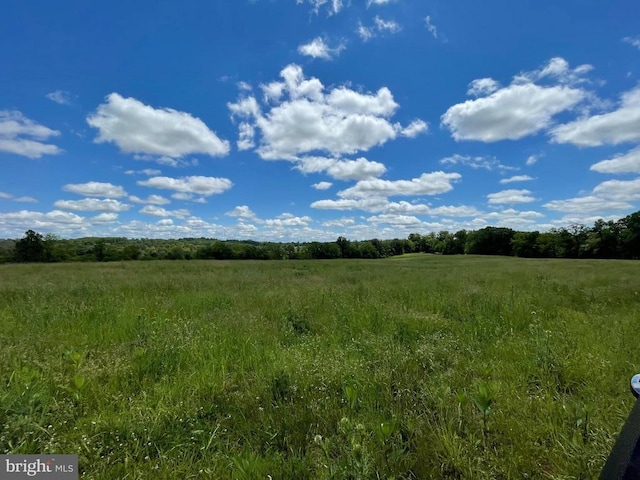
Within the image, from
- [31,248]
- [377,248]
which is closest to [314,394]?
[31,248]

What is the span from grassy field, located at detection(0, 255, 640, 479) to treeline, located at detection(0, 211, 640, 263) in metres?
68.3

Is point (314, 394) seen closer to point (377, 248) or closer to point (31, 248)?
point (31, 248)

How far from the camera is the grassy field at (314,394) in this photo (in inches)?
96.4

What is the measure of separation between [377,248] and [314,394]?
109 metres

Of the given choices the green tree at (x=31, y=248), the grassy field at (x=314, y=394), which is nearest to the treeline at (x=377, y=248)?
the green tree at (x=31, y=248)

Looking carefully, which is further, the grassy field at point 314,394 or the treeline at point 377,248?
the treeline at point 377,248

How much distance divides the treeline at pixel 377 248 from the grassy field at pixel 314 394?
68275 mm

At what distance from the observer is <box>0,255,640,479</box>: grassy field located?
2.45 metres

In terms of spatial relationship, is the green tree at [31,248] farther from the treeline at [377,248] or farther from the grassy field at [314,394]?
the grassy field at [314,394]

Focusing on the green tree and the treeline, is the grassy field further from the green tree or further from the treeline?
the green tree

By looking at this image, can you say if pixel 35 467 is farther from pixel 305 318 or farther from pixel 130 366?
pixel 305 318

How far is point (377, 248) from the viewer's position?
361 ft

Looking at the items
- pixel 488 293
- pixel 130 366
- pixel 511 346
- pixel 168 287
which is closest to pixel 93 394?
pixel 130 366

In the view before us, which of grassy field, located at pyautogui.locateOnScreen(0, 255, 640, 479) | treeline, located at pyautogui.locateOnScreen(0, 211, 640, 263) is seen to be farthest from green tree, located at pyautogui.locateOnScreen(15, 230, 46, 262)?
grassy field, located at pyautogui.locateOnScreen(0, 255, 640, 479)
